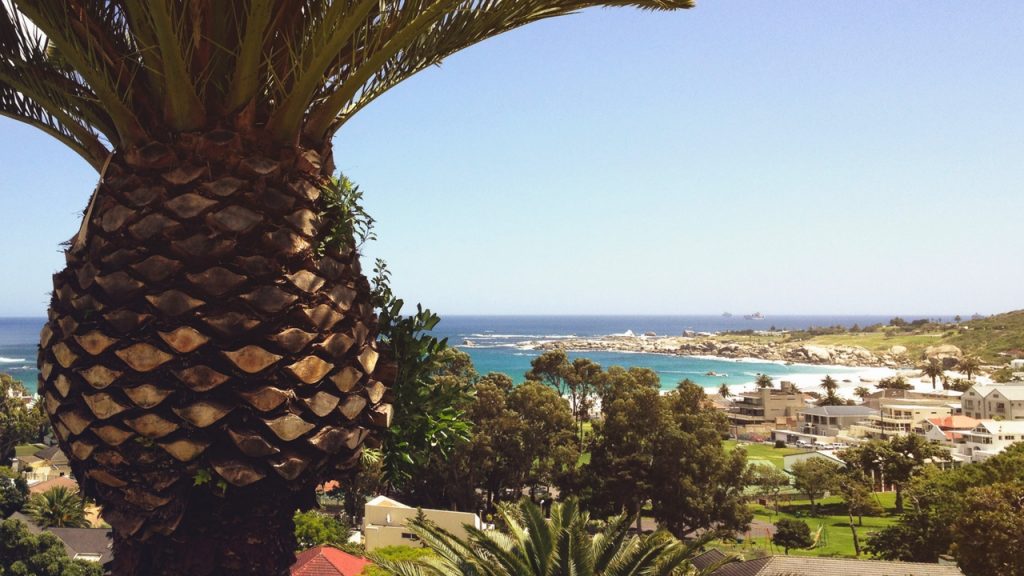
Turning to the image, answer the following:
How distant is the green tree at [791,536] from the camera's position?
1154 inches

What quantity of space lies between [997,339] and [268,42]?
519ft

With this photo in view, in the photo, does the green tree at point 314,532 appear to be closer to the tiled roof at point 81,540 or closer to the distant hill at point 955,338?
the tiled roof at point 81,540

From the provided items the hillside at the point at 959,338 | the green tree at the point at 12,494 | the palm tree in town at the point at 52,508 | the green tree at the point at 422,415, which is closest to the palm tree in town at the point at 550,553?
the green tree at the point at 422,415

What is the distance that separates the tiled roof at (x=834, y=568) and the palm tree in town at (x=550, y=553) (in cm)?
1252

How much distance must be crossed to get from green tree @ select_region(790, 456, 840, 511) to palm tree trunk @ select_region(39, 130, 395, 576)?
41.1m

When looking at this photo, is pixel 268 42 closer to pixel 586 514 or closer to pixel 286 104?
pixel 286 104

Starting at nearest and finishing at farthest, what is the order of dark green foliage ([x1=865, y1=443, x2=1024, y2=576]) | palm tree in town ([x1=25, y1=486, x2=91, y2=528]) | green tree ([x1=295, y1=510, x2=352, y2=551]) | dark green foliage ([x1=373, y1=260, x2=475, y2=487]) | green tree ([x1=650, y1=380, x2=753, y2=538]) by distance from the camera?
dark green foliage ([x1=373, y1=260, x2=475, y2=487]) < dark green foliage ([x1=865, y1=443, x2=1024, y2=576]) < green tree ([x1=295, y1=510, x2=352, y2=551]) < green tree ([x1=650, y1=380, x2=753, y2=538]) < palm tree in town ([x1=25, y1=486, x2=91, y2=528])

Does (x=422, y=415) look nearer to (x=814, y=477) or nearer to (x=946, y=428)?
(x=814, y=477)

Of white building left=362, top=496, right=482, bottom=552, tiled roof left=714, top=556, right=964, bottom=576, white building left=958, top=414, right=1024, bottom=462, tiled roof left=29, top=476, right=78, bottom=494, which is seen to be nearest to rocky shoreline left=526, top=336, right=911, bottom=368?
white building left=958, top=414, right=1024, bottom=462

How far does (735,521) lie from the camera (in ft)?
100.0

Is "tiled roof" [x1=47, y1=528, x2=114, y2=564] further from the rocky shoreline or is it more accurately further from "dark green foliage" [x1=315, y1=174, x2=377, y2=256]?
the rocky shoreline

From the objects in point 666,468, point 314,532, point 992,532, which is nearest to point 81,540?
point 314,532

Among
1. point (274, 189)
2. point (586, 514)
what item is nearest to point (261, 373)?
point (274, 189)

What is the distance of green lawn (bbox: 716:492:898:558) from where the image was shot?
29.7 meters
